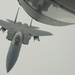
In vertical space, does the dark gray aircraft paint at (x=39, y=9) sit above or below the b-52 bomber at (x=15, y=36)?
below

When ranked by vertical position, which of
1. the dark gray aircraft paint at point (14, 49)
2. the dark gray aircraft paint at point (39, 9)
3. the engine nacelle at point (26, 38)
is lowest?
the dark gray aircraft paint at point (39, 9)

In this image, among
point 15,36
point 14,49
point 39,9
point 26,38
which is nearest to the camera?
point 39,9

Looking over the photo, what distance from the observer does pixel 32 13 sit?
3.03m

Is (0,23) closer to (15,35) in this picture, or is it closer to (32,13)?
(15,35)

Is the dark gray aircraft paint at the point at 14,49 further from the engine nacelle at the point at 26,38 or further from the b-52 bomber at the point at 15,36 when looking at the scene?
the engine nacelle at the point at 26,38

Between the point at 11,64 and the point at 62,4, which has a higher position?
the point at 11,64

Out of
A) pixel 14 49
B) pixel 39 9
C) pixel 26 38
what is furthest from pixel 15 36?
pixel 39 9

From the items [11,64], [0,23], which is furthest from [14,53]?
[0,23]

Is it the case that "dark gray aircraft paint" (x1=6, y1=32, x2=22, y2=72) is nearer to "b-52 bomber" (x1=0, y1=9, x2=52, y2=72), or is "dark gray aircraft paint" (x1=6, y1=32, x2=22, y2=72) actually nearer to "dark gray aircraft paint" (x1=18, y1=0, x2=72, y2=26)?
"b-52 bomber" (x1=0, y1=9, x2=52, y2=72)

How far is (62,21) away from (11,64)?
20.4 m

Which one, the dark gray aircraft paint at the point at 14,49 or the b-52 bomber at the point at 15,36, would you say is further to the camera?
the b-52 bomber at the point at 15,36

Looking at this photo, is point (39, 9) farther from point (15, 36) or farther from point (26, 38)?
point (26, 38)

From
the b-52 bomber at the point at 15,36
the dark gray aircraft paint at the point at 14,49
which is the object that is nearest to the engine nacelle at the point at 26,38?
the b-52 bomber at the point at 15,36

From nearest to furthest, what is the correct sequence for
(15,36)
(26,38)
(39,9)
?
(39,9)
(15,36)
(26,38)
